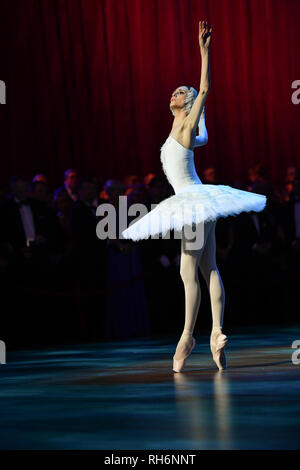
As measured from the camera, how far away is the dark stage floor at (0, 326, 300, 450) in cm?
429

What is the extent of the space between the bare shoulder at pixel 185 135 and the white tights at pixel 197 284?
591 mm

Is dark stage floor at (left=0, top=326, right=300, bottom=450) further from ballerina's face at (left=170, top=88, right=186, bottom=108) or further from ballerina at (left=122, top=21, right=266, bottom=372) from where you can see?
ballerina's face at (left=170, top=88, right=186, bottom=108)

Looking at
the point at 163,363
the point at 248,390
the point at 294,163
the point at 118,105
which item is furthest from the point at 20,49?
the point at 248,390

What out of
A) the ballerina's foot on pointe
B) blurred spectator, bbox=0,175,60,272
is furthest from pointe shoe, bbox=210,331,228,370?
blurred spectator, bbox=0,175,60,272

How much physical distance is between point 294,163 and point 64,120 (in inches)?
196

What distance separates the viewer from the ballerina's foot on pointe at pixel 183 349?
21.9 ft

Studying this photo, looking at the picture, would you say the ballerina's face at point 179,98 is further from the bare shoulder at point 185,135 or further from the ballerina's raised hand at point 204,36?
the ballerina's raised hand at point 204,36

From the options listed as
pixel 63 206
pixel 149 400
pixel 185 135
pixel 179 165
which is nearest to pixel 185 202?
pixel 179 165

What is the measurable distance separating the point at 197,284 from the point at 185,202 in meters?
0.60

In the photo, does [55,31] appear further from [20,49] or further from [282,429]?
[282,429]

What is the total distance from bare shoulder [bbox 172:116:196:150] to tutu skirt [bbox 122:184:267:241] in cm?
30

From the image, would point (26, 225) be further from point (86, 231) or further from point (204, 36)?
point (204, 36)

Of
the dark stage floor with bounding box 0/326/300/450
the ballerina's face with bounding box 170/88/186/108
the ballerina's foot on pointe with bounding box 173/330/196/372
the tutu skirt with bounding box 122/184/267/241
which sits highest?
the ballerina's face with bounding box 170/88/186/108

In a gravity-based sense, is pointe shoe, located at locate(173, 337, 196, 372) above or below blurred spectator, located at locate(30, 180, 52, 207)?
below
